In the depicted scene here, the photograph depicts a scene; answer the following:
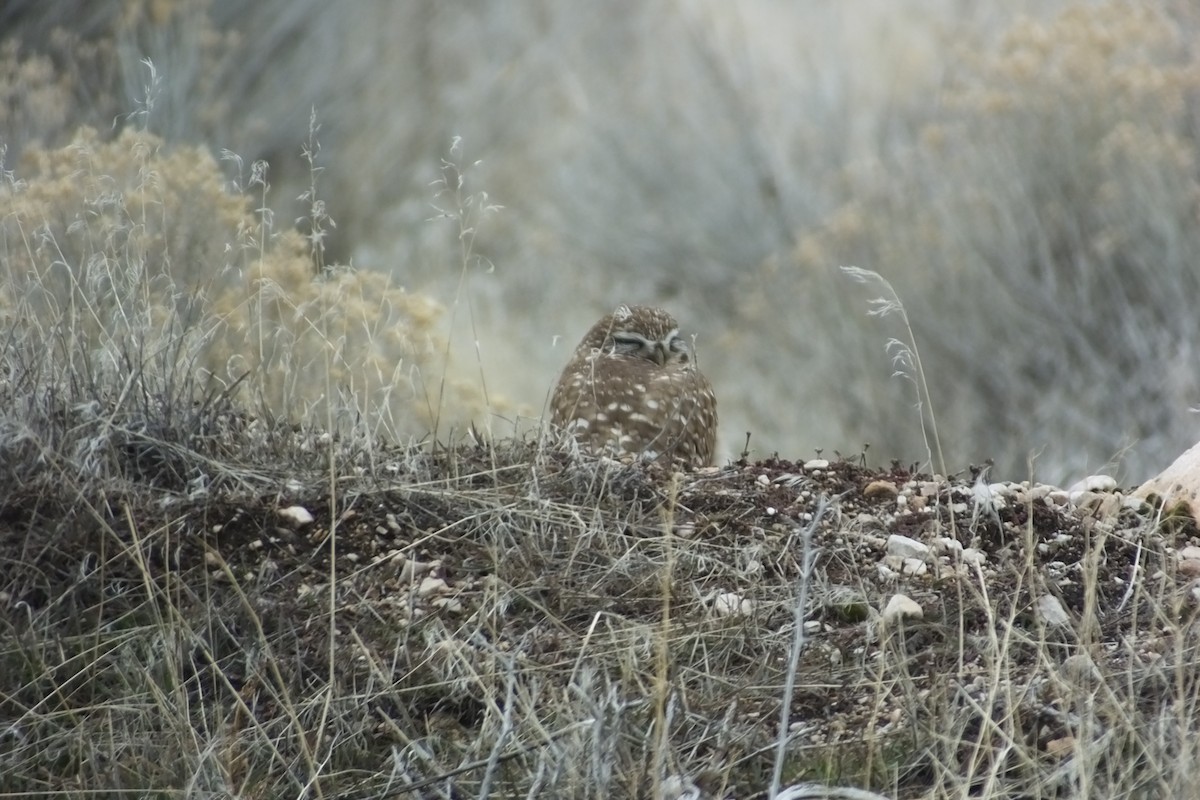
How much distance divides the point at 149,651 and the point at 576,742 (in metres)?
0.96

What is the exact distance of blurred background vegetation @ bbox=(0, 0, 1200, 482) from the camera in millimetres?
8398

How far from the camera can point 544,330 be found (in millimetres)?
13031

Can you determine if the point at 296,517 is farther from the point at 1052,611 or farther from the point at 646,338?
the point at 646,338

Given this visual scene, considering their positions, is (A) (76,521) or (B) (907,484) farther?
(B) (907,484)

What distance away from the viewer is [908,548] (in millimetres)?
3682

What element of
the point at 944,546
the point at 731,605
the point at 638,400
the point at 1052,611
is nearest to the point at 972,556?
the point at 944,546

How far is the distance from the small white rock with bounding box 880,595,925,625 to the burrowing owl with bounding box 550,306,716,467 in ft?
3.62

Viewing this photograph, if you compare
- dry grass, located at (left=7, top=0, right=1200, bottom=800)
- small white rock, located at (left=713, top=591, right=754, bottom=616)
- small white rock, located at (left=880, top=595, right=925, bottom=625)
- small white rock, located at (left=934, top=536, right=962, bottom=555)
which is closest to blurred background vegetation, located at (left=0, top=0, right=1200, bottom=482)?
dry grass, located at (left=7, top=0, right=1200, bottom=800)

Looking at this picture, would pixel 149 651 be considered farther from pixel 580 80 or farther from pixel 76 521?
pixel 580 80

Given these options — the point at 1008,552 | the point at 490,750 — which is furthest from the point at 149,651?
the point at 1008,552

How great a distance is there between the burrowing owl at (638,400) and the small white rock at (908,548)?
2.78 feet

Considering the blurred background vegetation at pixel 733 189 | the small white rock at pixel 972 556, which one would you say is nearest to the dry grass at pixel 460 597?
the small white rock at pixel 972 556

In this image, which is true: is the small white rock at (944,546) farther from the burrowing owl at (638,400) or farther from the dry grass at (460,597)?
the burrowing owl at (638,400)

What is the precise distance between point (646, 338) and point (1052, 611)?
7.48ft
